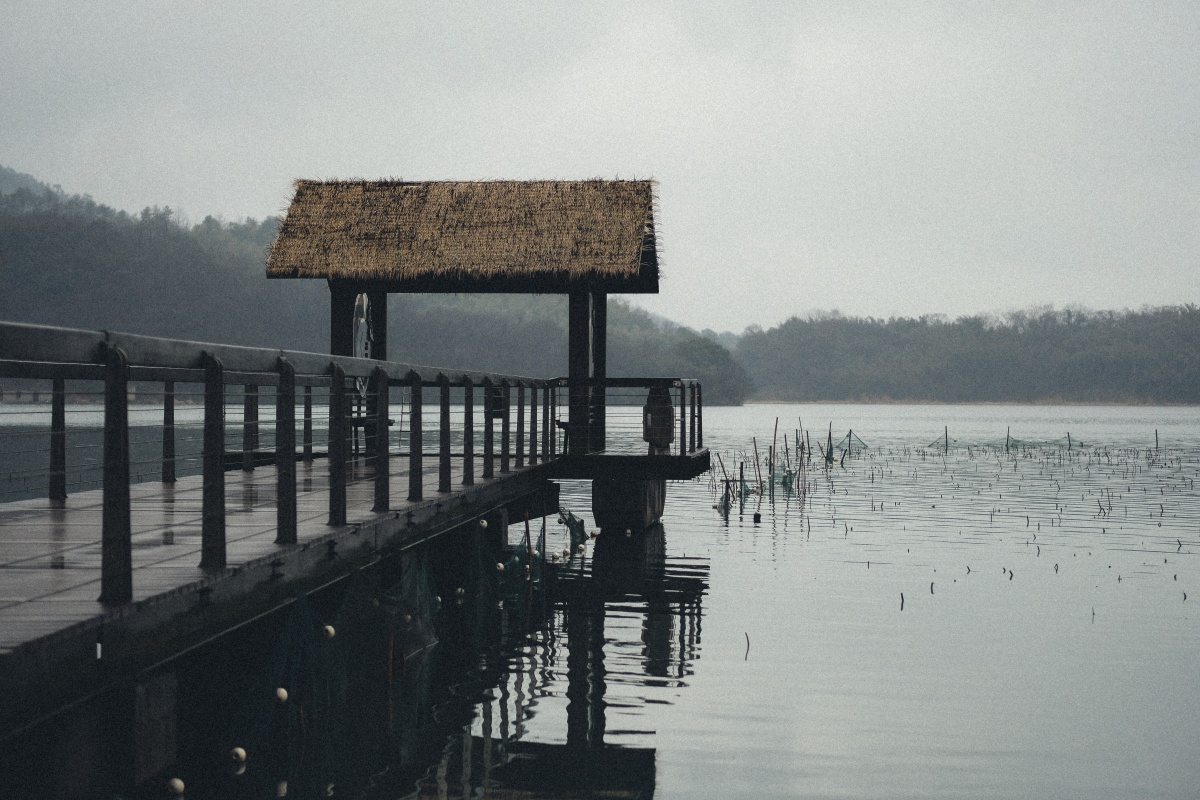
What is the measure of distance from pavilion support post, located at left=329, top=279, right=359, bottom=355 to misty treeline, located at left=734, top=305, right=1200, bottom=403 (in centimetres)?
16282

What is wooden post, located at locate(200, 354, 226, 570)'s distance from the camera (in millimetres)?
6215

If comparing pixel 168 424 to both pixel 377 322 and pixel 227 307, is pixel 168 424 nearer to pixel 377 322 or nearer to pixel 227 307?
pixel 377 322

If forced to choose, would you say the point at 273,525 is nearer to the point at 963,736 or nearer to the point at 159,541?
the point at 159,541

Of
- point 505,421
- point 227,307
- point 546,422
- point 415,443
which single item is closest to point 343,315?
point 546,422

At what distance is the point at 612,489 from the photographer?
65.1ft

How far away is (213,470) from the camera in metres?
6.27

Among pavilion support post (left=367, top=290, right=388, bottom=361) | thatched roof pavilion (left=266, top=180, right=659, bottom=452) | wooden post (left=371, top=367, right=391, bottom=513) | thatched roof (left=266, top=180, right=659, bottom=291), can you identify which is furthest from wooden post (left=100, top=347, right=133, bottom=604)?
pavilion support post (left=367, top=290, right=388, bottom=361)

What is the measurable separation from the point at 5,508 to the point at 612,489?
11.3m

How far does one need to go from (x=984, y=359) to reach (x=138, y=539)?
180627 millimetres

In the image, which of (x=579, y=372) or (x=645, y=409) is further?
(x=645, y=409)

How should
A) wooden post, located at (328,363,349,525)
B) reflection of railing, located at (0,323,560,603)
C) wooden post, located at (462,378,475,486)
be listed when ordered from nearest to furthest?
1. reflection of railing, located at (0,323,560,603)
2. wooden post, located at (328,363,349,525)
3. wooden post, located at (462,378,475,486)

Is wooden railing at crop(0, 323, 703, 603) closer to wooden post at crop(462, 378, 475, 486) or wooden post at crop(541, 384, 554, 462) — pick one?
wooden post at crop(462, 378, 475, 486)

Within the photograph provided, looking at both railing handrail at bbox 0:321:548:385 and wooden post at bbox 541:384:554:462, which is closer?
railing handrail at bbox 0:321:548:385

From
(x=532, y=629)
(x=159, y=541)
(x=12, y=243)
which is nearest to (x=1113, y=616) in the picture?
(x=532, y=629)
